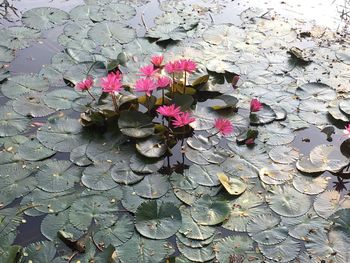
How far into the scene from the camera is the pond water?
2.10 m

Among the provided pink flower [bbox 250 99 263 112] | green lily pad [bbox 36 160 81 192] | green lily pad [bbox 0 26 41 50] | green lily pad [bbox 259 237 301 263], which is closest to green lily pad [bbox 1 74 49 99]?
green lily pad [bbox 0 26 41 50]

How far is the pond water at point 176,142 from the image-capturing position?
2100 millimetres

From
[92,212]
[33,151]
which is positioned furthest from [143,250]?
[33,151]

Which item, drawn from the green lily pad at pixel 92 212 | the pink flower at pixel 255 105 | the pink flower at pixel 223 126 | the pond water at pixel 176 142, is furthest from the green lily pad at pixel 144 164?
the pink flower at pixel 255 105

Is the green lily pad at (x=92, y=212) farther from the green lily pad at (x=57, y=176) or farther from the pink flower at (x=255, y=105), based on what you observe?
the pink flower at (x=255, y=105)

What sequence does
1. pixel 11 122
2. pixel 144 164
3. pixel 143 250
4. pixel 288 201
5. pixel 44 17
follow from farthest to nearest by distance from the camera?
pixel 44 17 → pixel 11 122 → pixel 144 164 → pixel 288 201 → pixel 143 250

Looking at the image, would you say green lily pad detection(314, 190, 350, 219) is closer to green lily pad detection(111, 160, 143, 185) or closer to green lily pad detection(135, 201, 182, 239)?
green lily pad detection(135, 201, 182, 239)

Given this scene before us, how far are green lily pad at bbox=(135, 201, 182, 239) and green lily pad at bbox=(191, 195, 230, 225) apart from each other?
0.10 m

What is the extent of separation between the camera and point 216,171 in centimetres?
242

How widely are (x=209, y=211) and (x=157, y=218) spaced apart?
25 cm

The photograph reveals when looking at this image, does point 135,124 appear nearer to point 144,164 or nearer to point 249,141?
point 144,164

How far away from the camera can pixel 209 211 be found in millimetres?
2195

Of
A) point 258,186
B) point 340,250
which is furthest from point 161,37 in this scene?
point 340,250

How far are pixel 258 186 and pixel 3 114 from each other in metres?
1.53
